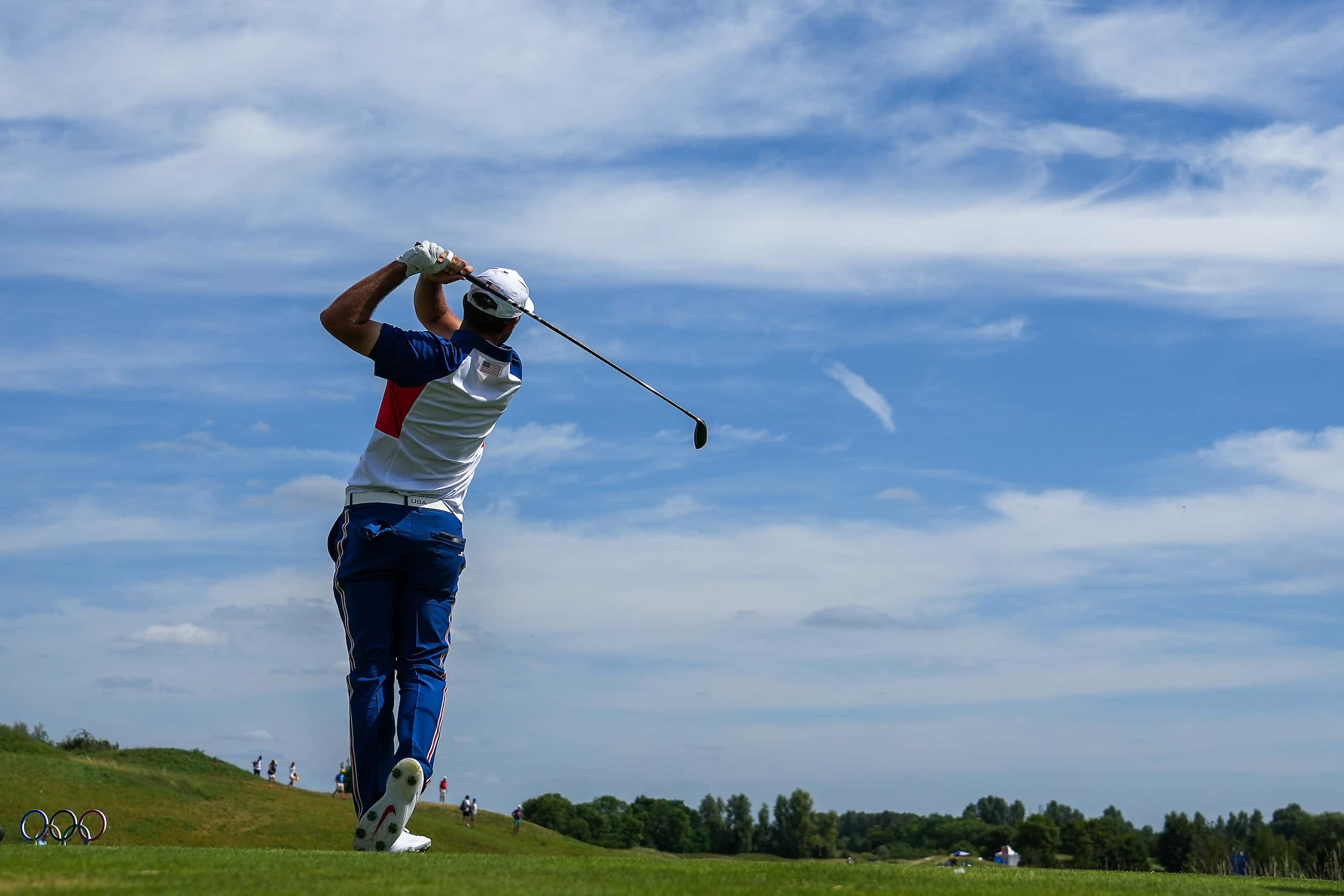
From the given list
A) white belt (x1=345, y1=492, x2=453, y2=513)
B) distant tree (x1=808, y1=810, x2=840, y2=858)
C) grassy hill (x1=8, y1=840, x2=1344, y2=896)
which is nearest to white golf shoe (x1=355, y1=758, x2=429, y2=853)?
grassy hill (x1=8, y1=840, x2=1344, y2=896)

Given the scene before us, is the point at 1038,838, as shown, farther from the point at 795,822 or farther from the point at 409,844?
the point at 409,844

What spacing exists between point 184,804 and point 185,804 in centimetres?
8

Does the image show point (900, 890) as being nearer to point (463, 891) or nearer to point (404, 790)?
point (463, 891)

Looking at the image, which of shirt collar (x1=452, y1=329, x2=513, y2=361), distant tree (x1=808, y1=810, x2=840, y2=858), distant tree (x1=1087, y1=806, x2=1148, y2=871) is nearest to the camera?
shirt collar (x1=452, y1=329, x2=513, y2=361)

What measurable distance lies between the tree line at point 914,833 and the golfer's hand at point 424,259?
57.2 meters

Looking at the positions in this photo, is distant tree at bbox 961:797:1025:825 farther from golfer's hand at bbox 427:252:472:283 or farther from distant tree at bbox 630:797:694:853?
golfer's hand at bbox 427:252:472:283

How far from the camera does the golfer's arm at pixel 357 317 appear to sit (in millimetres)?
7945

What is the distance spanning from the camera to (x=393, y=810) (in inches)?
295

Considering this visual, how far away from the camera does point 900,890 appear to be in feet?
17.4

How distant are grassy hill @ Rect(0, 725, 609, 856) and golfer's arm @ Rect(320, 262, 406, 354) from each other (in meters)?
22.9

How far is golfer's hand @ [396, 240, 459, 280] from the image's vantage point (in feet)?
27.2

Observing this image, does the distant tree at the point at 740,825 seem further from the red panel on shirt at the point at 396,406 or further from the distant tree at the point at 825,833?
the red panel on shirt at the point at 396,406

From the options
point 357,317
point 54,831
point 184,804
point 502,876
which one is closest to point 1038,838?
point 184,804

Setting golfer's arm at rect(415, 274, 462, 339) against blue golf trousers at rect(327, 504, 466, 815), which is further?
golfer's arm at rect(415, 274, 462, 339)
